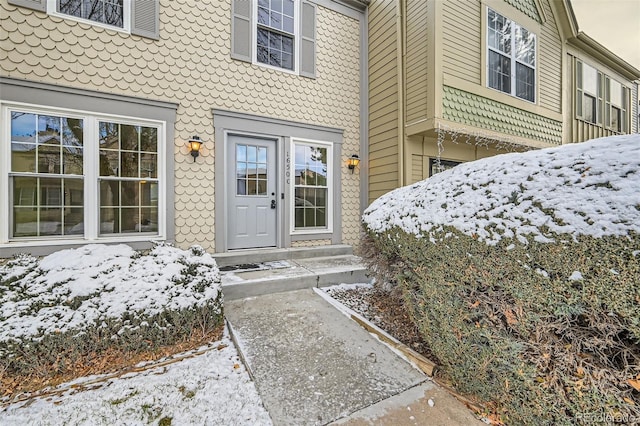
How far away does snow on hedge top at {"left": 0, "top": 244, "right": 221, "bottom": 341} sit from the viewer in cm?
216

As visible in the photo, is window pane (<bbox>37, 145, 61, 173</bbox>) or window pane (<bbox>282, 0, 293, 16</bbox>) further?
window pane (<bbox>282, 0, 293, 16</bbox>)

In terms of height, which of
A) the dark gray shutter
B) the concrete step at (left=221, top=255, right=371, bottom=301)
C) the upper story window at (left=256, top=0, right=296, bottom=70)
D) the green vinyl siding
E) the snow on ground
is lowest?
the snow on ground

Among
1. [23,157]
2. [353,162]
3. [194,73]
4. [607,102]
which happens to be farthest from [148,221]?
[607,102]

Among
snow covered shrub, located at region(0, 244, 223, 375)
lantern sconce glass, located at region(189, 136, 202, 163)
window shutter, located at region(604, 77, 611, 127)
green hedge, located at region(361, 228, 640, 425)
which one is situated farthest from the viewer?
window shutter, located at region(604, 77, 611, 127)

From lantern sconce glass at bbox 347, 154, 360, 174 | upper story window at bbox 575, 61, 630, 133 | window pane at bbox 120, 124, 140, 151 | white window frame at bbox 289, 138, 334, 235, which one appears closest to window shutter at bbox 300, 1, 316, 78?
white window frame at bbox 289, 138, 334, 235

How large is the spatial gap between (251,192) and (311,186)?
47.8 inches

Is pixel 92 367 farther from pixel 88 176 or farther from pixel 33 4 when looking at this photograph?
pixel 33 4

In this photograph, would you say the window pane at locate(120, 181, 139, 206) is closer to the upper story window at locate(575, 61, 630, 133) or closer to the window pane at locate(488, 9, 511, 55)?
the window pane at locate(488, 9, 511, 55)

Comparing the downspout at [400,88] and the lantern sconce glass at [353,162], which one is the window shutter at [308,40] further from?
the lantern sconce glass at [353,162]

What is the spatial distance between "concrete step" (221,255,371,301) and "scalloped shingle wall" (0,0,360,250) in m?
1.09

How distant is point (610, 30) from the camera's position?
25.4ft

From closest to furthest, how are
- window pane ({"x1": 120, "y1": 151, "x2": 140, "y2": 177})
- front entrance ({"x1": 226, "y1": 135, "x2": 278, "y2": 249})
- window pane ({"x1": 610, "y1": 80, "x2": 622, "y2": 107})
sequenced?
window pane ({"x1": 120, "y1": 151, "x2": 140, "y2": 177})
front entrance ({"x1": 226, "y1": 135, "x2": 278, "y2": 249})
window pane ({"x1": 610, "y1": 80, "x2": 622, "y2": 107})

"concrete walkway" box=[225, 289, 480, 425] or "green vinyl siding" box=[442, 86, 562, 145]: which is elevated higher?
"green vinyl siding" box=[442, 86, 562, 145]

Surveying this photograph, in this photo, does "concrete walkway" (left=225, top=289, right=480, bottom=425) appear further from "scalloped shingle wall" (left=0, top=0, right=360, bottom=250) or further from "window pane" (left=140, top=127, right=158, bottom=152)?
"window pane" (left=140, top=127, right=158, bottom=152)
